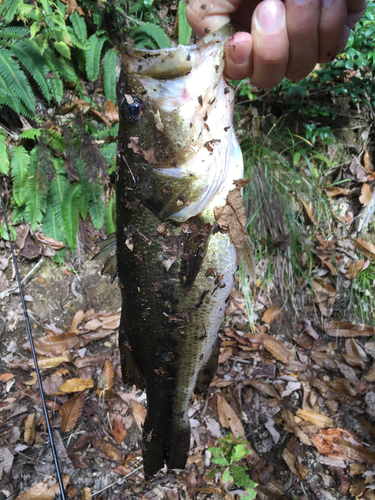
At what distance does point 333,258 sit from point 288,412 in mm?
1894

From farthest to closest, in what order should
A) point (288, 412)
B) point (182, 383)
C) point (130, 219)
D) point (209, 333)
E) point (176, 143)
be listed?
1. point (288, 412)
2. point (182, 383)
3. point (209, 333)
4. point (130, 219)
5. point (176, 143)

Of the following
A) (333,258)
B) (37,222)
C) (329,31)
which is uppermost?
(329,31)

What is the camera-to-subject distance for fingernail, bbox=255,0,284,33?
131cm

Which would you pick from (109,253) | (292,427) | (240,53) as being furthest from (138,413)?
(240,53)

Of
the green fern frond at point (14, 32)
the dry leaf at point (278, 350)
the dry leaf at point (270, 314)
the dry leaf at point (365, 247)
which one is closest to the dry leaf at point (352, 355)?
the dry leaf at point (278, 350)

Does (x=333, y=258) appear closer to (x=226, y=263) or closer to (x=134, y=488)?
(x=226, y=263)

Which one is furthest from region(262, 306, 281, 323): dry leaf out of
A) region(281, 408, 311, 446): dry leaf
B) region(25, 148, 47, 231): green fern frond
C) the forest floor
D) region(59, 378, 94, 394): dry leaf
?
region(25, 148, 47, 231): green fern frond

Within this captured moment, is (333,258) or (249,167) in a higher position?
(249,167)

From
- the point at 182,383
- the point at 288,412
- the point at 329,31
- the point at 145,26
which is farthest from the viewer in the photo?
the point at 145,26

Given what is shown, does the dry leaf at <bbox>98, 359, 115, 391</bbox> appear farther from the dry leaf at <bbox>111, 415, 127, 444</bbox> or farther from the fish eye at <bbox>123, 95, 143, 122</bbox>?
the fish eye at <bbox>123, 95, 143, 122</bbox>

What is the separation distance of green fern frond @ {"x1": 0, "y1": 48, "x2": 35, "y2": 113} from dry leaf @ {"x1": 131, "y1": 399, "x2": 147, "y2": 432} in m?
3.53

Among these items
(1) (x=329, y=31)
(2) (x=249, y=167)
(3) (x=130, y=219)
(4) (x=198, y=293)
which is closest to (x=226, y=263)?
(4) (x=198, y=293)

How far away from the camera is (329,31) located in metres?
1.35

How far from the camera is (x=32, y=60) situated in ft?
13.2
